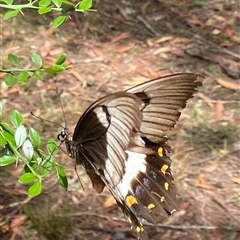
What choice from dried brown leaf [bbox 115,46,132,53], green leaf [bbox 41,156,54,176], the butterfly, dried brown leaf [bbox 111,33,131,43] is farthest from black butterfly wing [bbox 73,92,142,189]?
dried brown leaf [bbox 111,33,131,43]

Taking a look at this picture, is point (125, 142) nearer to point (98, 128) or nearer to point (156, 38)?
point (98, 128)

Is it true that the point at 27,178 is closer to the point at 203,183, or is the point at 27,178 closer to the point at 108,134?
the point at 108,134

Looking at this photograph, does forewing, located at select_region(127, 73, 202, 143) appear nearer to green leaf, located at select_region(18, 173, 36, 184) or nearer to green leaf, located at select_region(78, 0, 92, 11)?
green leaf, located at select_region(78, 0, 92, 11)

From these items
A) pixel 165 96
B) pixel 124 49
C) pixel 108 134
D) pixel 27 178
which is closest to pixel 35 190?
pixel 27 178

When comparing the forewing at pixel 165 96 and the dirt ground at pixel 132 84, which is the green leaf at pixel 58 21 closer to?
the forewing at pixel 165 96

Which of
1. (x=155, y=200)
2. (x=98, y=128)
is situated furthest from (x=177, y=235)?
(x=98, y=128)

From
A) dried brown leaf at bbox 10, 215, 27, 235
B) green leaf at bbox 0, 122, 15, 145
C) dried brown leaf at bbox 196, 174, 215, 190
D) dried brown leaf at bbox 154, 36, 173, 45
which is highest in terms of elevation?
green leaf at bbox 0, 122, 15, 145

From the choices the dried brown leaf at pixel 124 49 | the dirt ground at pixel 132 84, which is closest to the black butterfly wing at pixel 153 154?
the dirt ground at pixel 132 84
